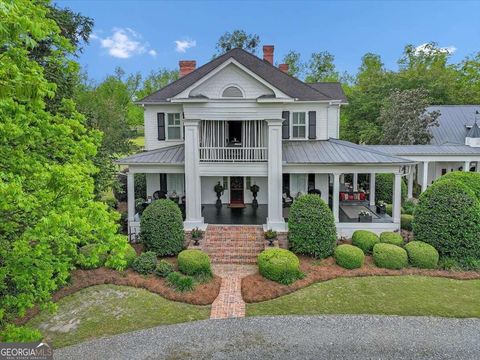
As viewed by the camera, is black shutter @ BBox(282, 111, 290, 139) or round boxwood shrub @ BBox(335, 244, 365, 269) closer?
round boxwood shrub @ BBox(335, 244, 365, 269)

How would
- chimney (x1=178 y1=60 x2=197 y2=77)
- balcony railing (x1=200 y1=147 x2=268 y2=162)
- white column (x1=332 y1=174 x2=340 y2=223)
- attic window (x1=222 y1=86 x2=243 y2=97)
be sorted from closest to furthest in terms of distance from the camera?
attic window (x1=222 y1=86 x2=243 y2=97) < white column (x1=332 y1=174 x2=340 y2=223) < balcony railing (x1=200 y1=147 x2=268 y2=162) < chimney (x1=178 y1=60 x2=197 y2=77)

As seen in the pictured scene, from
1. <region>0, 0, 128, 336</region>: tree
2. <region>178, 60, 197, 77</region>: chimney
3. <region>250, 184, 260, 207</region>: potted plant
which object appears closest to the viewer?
<region>0, 0, 128, 336</region>: tree

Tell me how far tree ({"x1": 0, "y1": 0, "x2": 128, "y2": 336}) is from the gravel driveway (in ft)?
11.8

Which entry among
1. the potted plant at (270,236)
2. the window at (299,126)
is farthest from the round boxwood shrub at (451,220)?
the window at (299,126)

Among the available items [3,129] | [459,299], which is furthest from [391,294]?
[3,129]

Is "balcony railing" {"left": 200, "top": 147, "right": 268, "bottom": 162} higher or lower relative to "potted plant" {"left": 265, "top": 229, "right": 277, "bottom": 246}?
higher

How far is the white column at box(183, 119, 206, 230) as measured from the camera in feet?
62.2

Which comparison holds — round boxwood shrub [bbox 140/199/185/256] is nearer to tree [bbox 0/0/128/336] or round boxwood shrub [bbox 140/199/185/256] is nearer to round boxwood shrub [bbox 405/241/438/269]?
tree [bbox 0/0/128/336]

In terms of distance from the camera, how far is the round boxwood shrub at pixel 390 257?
51.5 ft

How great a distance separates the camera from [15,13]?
5.83 meters

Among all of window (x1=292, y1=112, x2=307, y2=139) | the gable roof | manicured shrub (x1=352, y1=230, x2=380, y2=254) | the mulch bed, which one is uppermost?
the gable roof

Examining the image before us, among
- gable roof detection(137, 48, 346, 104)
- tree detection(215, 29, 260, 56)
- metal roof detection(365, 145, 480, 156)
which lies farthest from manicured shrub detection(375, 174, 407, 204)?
tree detection(215, 29, 260, 56)

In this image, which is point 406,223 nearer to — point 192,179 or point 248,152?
point 248,152

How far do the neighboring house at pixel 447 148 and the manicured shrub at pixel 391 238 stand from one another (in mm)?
8960
